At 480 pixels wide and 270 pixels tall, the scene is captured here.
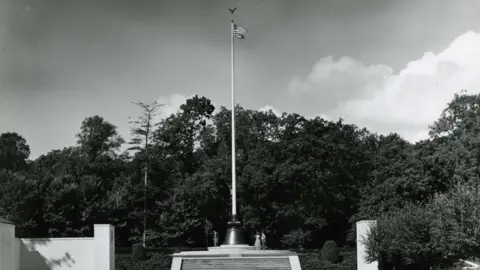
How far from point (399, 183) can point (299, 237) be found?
325 inches

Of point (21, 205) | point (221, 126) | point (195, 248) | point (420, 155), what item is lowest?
point (195, 248)

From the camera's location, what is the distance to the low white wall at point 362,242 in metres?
26.3

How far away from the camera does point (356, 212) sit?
45.9 metres

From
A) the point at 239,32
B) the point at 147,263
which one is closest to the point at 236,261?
the point at 239,32

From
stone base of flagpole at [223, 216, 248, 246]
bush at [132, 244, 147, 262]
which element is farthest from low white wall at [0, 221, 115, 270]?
stone base of flagpole at [223, 216, 248, 246]

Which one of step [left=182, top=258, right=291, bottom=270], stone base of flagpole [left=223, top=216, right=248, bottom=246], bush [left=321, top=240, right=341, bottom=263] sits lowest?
bush [left=321, top=240, right=341, bottom=263]

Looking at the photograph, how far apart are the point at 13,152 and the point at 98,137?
287 inches

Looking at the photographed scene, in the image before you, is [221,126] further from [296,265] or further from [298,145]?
[296,265]

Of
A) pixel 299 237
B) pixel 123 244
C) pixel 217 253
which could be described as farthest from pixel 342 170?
pixel 217 253

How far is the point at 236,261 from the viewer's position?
2011 cm

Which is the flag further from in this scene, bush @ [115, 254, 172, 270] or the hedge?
bush @ [115, 254, 172, 270]

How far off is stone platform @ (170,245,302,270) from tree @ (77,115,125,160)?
34817mm

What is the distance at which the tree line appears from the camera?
3878cm

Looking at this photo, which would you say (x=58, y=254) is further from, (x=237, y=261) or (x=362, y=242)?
(x=362, y=242)
